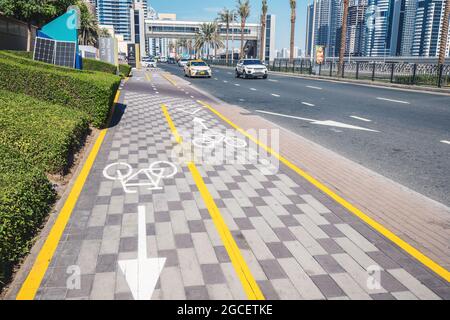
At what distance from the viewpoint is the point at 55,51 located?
709 inches

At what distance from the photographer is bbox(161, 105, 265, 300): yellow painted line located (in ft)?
12.4

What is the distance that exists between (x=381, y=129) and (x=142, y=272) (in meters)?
10.2

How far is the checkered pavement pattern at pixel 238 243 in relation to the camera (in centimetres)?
381

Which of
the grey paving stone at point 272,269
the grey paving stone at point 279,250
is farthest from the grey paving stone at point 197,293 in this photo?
the grey paving stone at point 279,250

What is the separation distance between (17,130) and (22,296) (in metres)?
4.02

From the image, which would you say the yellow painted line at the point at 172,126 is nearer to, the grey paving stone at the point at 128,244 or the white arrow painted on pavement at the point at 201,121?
the white arrow painted on pavement at the point at 201,121

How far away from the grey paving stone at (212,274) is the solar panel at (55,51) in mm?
16675

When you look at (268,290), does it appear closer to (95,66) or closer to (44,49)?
(44,49)

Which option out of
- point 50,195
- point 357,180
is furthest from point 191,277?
point 357,180

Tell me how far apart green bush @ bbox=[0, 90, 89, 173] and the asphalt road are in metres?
6.16

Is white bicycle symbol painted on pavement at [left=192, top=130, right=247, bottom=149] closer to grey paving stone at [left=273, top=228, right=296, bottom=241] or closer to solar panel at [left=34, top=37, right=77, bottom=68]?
grey paving stone at [left=273, top=228, right=296, bottom=241]

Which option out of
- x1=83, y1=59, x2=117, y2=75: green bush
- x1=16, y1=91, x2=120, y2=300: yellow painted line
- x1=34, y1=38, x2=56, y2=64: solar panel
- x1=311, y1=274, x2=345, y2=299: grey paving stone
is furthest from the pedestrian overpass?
x1=311, y1=274, x2=345, y2=299: grey paving stone

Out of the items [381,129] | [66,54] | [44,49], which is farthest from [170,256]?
[66,54]
